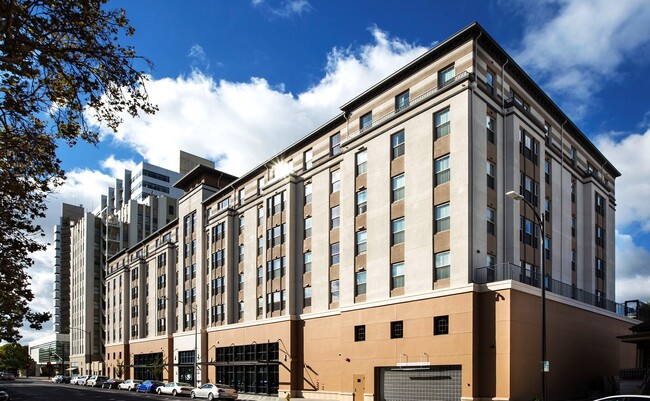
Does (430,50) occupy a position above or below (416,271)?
above

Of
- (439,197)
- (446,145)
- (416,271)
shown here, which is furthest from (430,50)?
(416,271)

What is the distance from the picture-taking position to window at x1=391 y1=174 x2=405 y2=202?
1454 inches

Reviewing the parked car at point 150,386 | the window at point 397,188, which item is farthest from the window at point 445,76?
the parked car at point 150,386

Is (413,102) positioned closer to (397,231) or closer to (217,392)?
(397,231)

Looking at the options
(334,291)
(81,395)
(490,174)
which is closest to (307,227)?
(334,291)

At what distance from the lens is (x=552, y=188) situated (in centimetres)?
4178

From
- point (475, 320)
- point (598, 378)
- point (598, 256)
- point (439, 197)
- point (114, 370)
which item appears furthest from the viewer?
point (114, 370)

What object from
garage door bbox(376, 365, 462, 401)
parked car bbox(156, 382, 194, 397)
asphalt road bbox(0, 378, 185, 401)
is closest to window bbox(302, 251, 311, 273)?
garage door bbox(376, 365, 462, 401)

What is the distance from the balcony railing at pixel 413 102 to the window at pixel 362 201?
14.6 ft

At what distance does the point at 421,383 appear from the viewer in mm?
33250

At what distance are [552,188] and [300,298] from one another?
22.0m

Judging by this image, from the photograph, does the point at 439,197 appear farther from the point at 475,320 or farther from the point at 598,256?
the point at 598,256

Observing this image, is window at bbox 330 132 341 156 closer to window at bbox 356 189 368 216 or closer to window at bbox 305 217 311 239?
window at bbox 356 189 368 216

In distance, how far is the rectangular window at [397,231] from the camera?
36.3 meters
